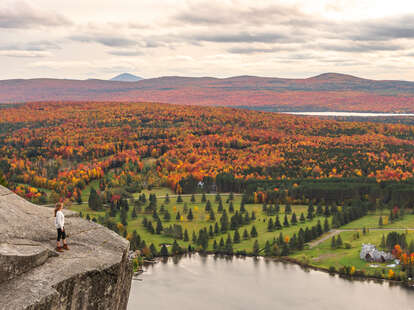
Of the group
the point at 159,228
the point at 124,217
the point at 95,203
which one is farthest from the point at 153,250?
the point at 95,203

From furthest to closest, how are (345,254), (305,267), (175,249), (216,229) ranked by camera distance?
(216,229)
(175,249)
(345,254)
(305,267)

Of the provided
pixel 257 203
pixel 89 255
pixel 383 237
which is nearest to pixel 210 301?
pixel 383 237

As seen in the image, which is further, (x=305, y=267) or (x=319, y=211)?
(x=319, y=211)

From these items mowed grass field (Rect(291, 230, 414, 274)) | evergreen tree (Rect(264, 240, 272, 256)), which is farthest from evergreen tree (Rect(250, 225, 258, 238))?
mowed grass field (Rect(291, 230, 414, 274))

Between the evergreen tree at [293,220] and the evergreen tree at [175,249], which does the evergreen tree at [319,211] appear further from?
the evergreen tree at [175,249]

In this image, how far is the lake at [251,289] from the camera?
95.6 m

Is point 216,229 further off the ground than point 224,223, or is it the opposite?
point 224,223

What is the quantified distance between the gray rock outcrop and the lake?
→ 67.5 metres

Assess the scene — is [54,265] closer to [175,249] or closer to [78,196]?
[175,249]

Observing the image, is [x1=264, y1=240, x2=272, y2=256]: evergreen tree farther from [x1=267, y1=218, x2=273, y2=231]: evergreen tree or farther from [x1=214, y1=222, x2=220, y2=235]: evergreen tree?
[x1=214, y1=222, x2=220, y2=235]: evergreen tree

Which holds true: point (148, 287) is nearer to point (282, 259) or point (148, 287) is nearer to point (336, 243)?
point (282, 259)

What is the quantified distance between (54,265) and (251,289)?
3424 inches

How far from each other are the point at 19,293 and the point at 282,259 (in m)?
116

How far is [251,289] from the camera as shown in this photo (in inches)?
4131
